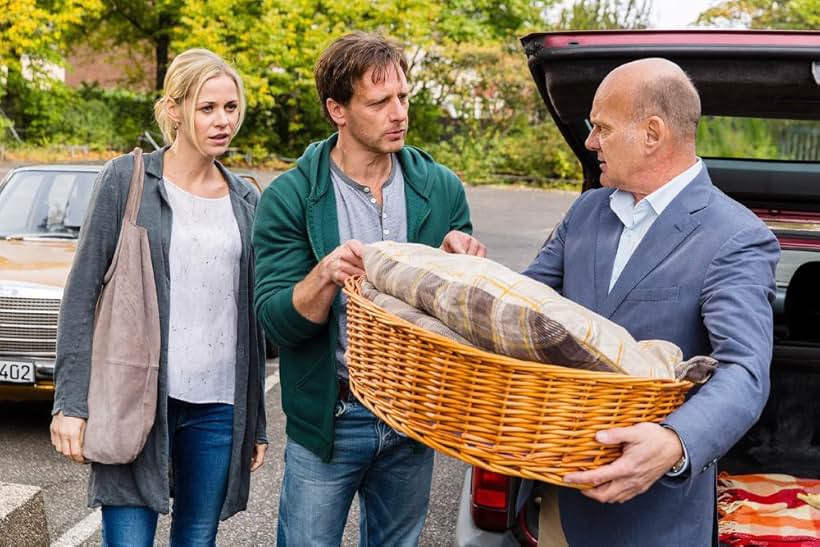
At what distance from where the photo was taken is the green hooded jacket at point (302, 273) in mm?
2451

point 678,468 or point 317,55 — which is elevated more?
point 678,468

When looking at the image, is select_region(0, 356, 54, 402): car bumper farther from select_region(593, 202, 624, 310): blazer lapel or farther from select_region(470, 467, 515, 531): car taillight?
select_region(593, 202, 624, 310): blazer lapel

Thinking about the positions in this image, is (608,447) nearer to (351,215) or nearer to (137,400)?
(351,215)

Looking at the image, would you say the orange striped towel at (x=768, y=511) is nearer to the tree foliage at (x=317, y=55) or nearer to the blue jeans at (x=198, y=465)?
the blue jeans at (x=198, y=465)

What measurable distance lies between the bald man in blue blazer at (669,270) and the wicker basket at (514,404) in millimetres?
155

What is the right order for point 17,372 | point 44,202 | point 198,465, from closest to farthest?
point 198,465, point 17,372, point 44,202

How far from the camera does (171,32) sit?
30.5 metres

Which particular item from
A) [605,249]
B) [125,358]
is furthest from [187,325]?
[605,249]

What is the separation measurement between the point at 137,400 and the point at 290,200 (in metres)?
0.73

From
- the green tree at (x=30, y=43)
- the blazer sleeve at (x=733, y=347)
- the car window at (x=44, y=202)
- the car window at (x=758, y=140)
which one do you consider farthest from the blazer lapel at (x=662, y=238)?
the green tree at (x=30, y=43)

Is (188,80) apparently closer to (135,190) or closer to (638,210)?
(135,190)

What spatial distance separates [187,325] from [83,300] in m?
0.30

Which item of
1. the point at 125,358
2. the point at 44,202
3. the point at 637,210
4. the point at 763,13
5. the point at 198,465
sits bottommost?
the point at 44,202

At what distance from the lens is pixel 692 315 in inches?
74.6
